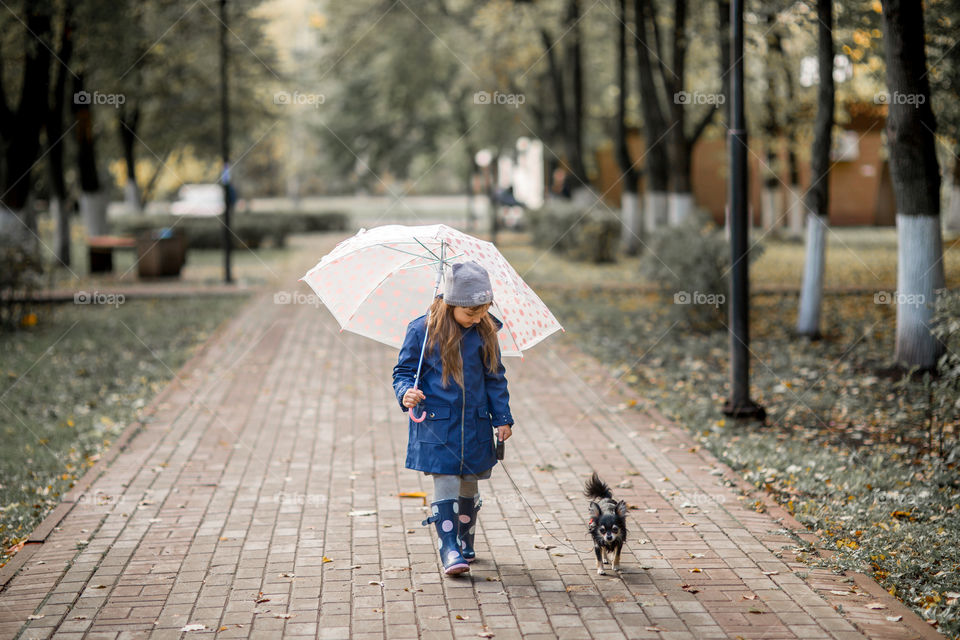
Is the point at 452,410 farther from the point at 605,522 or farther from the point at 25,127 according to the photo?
the point at 25,127

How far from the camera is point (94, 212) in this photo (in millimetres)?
24141

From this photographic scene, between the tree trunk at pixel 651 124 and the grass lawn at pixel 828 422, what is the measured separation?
11.4 feet

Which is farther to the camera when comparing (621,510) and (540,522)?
(540,522)

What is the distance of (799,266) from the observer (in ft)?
77.1

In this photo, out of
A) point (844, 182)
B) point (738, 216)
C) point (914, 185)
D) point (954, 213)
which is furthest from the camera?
point (844, 182)

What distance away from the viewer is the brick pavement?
4539 millimetres

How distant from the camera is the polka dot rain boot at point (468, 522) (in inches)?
202

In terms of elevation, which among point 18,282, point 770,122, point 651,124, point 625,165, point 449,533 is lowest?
point 449,533

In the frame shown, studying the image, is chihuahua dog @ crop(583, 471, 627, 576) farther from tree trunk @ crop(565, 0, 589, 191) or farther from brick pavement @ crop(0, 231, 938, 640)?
tree trunk @ crop(565, 0, 589, 191)

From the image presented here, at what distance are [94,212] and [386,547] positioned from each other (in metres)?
20.7

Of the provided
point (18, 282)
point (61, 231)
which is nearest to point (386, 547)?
point (18, 282)

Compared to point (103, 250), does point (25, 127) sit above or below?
above

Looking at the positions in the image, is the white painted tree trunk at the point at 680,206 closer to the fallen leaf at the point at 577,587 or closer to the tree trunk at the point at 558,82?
the tree trunk at the point at 558,82

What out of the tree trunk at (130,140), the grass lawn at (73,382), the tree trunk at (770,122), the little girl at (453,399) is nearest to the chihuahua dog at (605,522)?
the little girl at (453,399)
